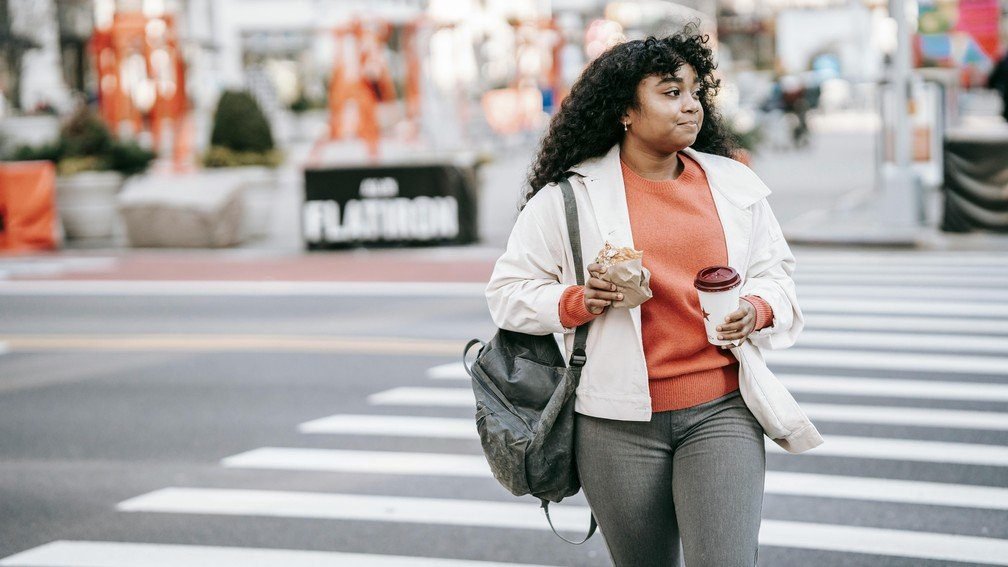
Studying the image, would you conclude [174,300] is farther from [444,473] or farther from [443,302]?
[444,473]

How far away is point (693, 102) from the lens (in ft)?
11.3

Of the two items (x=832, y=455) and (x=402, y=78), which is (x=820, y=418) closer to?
(x=832, y=455)

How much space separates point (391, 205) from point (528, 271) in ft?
43.7

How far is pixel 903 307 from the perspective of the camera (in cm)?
1145

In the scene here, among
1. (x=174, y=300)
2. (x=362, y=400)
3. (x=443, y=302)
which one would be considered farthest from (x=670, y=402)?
(x=174, y=300)

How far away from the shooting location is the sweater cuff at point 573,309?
332 centimetres

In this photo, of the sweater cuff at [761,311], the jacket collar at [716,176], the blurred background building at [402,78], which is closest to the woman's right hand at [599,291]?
the jacket collar at [716,176]

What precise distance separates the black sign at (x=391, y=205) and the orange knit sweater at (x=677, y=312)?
13.2 metres

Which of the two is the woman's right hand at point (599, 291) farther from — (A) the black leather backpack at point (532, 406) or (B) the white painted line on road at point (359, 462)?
(B) the white painted line on road at point (359, 462)

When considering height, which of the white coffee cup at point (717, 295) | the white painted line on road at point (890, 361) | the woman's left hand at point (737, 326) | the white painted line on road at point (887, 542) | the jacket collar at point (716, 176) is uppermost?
the jacket collar at point (716, 176)

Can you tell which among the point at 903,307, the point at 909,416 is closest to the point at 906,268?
the point at 903,307

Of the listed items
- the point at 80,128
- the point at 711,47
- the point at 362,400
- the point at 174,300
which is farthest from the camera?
the point at 80,128

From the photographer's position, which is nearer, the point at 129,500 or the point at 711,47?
the point at 711,47

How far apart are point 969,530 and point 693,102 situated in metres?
2.97
